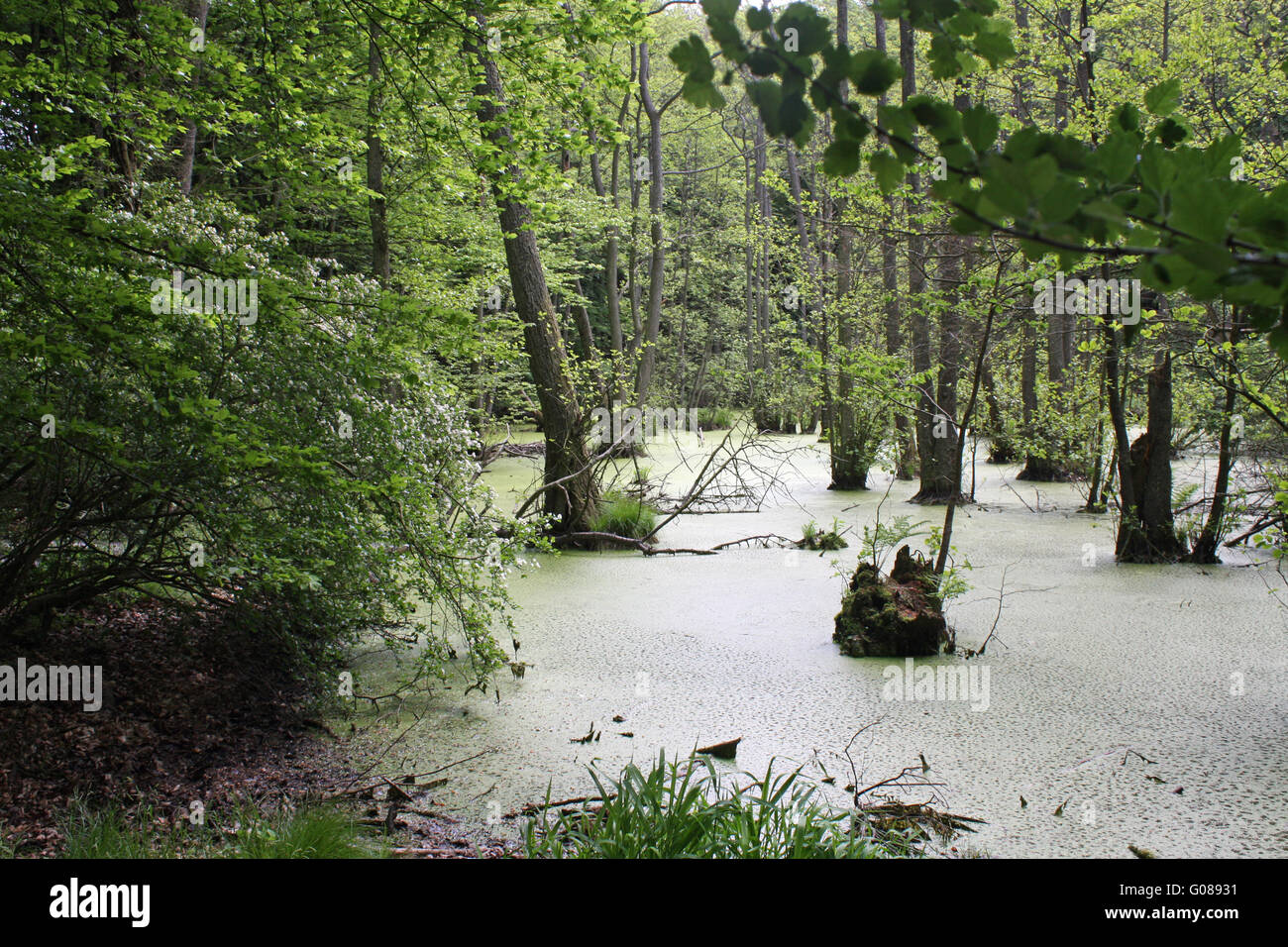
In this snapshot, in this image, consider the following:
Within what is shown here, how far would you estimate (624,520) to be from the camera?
6.98 metres

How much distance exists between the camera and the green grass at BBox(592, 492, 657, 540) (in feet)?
22.8

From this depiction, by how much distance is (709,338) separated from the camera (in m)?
26.5

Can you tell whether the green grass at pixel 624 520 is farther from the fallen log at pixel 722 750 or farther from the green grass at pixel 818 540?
the fallen log at pixel 722 750

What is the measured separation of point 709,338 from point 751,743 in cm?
2399

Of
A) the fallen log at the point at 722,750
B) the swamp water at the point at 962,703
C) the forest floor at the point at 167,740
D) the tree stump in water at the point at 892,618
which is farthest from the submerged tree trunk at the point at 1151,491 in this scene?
the forest floor at the point at 167,740

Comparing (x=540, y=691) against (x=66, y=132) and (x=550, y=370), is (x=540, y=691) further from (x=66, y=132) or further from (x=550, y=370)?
(x=550, y=370)

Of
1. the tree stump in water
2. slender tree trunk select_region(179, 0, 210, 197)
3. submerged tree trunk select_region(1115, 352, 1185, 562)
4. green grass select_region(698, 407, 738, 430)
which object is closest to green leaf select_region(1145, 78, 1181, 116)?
the tree stump in water

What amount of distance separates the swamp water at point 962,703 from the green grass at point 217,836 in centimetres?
46

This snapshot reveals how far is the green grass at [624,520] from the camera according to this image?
6953 mm
